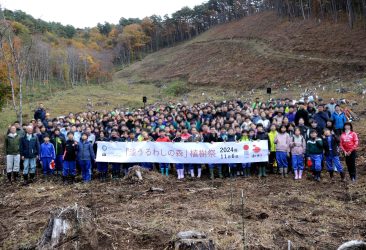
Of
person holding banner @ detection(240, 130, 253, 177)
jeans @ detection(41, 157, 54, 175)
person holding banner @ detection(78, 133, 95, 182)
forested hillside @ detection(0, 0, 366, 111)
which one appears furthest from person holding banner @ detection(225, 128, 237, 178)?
forested hillside @ detection(0, 0, 366, 111)

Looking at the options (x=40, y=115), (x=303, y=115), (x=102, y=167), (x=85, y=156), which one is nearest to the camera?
(x=85, y=156)

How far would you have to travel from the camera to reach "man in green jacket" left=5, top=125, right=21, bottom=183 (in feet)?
38.8

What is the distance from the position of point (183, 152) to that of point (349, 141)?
17.2ft

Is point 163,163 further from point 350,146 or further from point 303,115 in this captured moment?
point 350,146

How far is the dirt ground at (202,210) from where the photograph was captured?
21.4 feet

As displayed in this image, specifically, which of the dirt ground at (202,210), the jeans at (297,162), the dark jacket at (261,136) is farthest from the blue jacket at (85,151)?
the jeans at (297,162)

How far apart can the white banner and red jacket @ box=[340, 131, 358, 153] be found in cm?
243

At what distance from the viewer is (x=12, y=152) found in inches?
467

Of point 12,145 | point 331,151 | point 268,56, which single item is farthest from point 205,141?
point 268,56

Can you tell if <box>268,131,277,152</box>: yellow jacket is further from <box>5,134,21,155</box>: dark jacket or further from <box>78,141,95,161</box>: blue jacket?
<box>5,134,21,155</box>: dark jacket

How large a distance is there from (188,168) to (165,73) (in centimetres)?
5754

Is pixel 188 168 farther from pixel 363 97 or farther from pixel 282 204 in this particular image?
pixel 363 97

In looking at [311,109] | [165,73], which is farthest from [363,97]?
[165,73]

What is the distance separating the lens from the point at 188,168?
1241 cm
